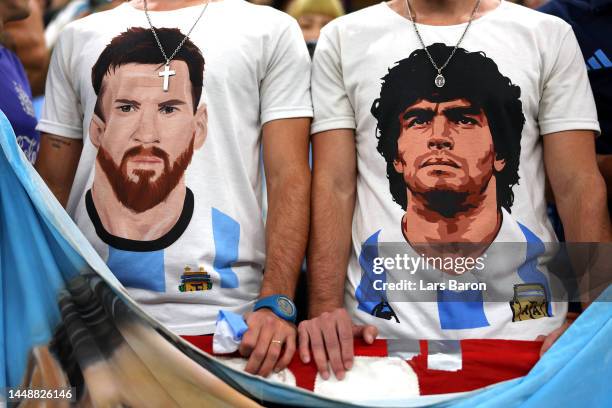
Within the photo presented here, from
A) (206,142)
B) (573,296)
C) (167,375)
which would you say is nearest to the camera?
(167,375)

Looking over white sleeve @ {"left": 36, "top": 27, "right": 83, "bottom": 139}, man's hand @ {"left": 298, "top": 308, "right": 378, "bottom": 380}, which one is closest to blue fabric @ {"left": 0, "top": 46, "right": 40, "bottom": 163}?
white sleeve @ {"left": 36, "top": 27, "right": 83, "bottom": 139}

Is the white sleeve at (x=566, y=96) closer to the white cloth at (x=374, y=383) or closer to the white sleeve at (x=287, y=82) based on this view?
the white sleeve at (x=287, y=82)

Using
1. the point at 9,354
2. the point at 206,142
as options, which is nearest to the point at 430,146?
the point at 206,142

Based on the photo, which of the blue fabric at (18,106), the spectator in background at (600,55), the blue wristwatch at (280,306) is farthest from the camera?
the blue fabric at (18,106)

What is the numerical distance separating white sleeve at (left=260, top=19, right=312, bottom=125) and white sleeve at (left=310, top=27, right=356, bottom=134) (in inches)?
1.1

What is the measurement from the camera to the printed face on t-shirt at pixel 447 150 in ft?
10.1

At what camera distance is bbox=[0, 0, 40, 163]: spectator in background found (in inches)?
145

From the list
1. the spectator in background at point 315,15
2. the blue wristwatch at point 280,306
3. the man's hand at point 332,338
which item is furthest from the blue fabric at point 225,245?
the spectator in background at point 315,15

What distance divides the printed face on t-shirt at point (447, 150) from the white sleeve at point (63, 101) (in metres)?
1.06

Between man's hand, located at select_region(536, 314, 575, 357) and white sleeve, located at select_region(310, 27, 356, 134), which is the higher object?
white sleeve, located at select_region(310, 27, 356, 134)

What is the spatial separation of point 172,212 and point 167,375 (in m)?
0.62

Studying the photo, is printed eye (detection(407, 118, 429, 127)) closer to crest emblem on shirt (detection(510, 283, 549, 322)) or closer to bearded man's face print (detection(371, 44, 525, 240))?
bearded man's face print (detection(371, 44, 525, 240))

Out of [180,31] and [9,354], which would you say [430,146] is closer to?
[180,31]

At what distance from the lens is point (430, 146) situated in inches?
121
